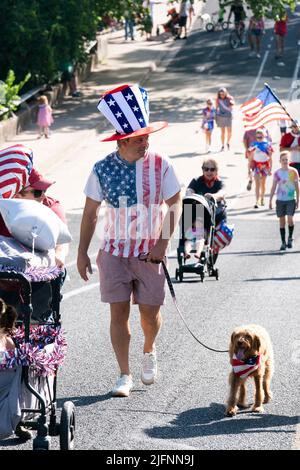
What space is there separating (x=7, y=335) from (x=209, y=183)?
9.44m

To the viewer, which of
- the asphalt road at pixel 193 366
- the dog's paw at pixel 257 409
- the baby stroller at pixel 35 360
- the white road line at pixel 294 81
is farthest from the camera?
the white road line at pixel 294 81

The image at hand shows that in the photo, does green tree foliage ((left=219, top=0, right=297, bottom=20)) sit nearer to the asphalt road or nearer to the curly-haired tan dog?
the asphalt road

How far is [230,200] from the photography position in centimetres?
3038

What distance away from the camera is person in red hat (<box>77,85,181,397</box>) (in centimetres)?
973

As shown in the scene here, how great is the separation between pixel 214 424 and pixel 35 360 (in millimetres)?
1780

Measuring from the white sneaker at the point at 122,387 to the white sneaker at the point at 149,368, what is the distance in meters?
0.22

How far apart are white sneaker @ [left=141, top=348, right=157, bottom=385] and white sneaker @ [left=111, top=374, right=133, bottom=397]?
0.22 meters

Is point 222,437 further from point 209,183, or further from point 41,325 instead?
point 209,183

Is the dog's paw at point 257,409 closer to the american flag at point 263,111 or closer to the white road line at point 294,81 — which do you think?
the american flag at point 263,111

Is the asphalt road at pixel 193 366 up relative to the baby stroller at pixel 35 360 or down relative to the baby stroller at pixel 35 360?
down

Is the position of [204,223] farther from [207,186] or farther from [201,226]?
[207,186]

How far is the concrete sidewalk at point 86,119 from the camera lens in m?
33.1

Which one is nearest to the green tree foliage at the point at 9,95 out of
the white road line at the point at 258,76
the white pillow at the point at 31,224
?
the white road line at the point at 258,76

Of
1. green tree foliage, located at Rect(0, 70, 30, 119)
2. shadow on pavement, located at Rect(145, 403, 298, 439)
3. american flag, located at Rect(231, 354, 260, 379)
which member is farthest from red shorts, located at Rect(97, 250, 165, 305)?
green tree foliage, located at Rect(0, 70, 30, 119)
